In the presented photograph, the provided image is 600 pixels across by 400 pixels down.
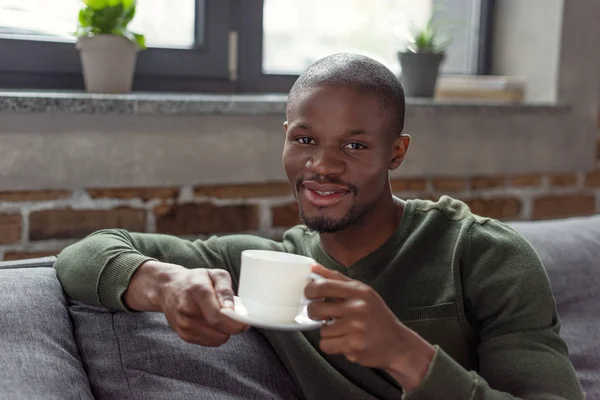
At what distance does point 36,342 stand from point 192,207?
A: 2.17 feet

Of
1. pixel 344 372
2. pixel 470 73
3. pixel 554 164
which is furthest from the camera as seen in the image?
pixel 470 73

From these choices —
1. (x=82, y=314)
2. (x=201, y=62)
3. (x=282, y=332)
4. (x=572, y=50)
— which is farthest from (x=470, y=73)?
(x=82, y=314)

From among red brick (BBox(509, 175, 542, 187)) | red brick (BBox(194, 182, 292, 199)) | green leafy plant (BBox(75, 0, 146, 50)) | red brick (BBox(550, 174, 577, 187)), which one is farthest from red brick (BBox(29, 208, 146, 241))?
red brick (BBox(550, 174, 577, 187))

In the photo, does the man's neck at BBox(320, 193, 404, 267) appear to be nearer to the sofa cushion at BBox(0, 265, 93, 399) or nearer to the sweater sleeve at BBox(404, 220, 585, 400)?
the sweater sleeve at BBox(404, 220, 585, 400)

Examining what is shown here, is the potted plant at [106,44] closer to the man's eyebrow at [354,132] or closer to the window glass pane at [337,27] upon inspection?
the window glass pane at [337,27]

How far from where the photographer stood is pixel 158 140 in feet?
5.67

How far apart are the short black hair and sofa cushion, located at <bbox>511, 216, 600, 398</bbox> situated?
1.94ft

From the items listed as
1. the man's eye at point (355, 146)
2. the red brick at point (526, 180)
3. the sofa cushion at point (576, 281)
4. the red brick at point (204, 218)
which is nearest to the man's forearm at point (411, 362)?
the man's eye at point (355, 146)

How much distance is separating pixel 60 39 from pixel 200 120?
0.40 m

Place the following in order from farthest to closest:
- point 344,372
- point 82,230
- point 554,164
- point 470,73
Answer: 1. point 470,73
2. point 554,164
3. point 82,230
4. point 344,372

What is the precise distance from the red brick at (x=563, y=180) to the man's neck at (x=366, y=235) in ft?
3.60

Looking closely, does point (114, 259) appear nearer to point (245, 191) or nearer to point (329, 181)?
point (329, 181)

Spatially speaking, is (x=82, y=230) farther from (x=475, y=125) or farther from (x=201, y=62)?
(x=475, y=125)

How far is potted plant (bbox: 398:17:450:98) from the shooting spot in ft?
6.87
